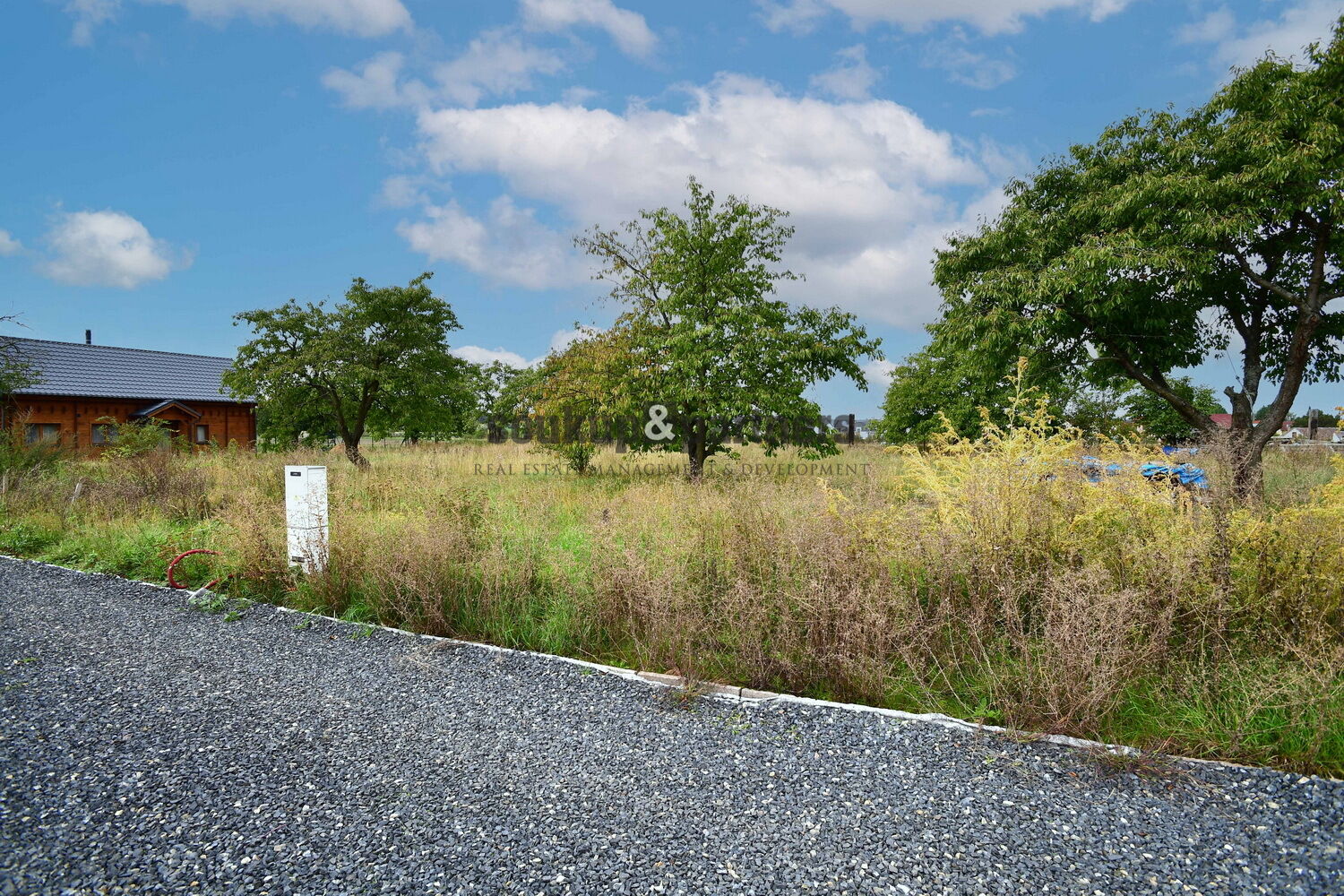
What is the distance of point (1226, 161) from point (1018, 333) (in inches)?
186

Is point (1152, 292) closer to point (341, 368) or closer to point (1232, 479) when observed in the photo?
point (1232, 479)

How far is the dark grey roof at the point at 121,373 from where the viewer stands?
26.7 m

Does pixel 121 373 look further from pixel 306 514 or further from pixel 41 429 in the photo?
pixel 306 514

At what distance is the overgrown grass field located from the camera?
141 inches

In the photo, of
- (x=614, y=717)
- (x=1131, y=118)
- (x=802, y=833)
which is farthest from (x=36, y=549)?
(x=1131, y=118)

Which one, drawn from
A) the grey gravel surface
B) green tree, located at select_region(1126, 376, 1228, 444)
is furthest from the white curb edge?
green tree, located at select_region(1126, 376, 1228, 444)

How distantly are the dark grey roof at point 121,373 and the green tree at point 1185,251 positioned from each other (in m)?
27.2

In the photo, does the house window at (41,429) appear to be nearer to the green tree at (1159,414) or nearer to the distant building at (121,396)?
the distant building at (121,396)

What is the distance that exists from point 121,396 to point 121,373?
257 cm

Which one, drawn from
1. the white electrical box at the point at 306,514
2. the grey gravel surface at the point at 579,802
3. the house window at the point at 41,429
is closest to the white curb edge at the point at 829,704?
the grey gravel surface at the point at 579,802

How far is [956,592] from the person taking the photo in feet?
15.5

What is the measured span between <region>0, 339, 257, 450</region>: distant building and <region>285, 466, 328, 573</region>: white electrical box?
21.9 metres

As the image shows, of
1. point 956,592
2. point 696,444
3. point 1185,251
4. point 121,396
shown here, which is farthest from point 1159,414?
point 121,396

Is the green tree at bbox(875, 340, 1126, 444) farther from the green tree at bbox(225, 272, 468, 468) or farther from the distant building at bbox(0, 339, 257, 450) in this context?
the distant building at bbox(0, 339, 257, 450)
